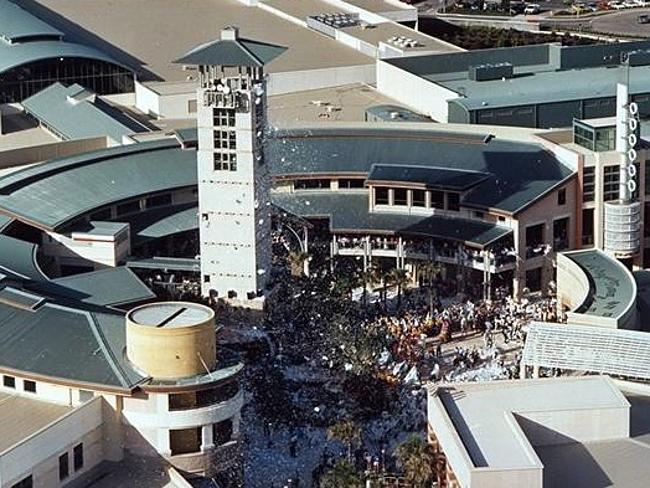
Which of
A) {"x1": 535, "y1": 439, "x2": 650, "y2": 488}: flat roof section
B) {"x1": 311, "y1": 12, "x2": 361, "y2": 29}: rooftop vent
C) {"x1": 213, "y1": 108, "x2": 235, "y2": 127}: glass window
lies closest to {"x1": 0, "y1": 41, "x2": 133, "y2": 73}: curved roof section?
{"x1": 311, "y1": 12, "x2": 361, "y2": 29}: rooftop vent

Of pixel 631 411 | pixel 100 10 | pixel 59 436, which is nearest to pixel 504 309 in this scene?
pixel 631 411

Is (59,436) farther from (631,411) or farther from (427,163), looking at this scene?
(427,163)

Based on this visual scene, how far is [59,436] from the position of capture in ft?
179

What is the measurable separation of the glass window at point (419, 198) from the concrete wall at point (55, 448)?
28382 mm

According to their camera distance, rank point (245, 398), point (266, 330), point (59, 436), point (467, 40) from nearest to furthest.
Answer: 1. point (59, 436)
2. point (245, 398)
3. point (266, 330)
4. point (467, 40)

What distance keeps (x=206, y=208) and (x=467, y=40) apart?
2433 inches

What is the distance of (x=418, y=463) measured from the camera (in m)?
54.2

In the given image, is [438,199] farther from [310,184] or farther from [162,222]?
[162,222]

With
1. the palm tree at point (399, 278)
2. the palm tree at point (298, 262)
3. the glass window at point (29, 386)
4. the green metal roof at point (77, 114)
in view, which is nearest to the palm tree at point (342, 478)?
the glass window at point (29, 386)

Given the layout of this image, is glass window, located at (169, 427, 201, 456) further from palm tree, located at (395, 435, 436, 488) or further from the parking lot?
the parking lot

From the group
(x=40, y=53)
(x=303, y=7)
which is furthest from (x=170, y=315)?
(x=303, y=7)

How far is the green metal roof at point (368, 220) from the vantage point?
256 feet

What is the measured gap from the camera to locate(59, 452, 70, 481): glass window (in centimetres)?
5481

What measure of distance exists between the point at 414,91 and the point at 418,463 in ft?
162
